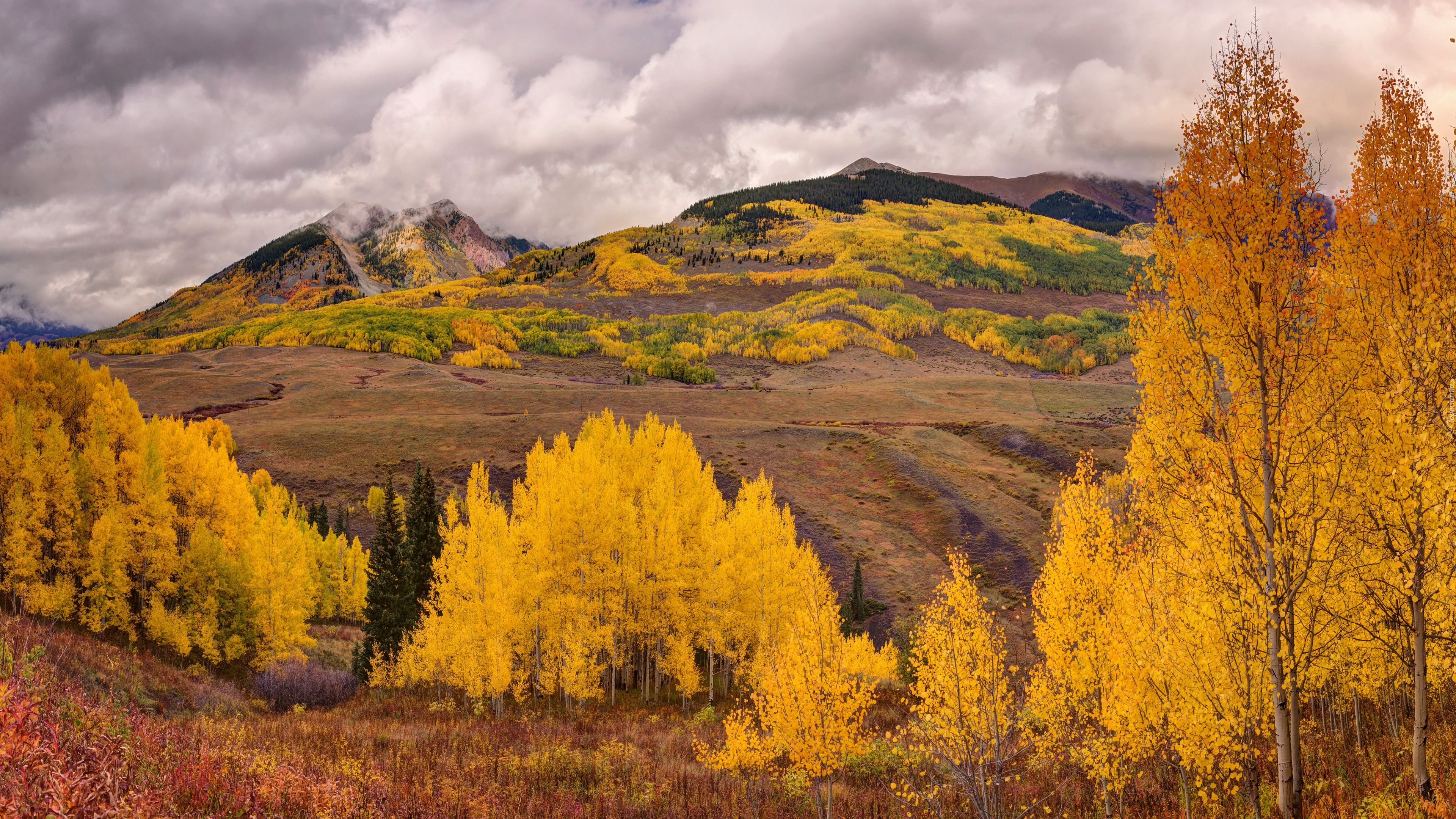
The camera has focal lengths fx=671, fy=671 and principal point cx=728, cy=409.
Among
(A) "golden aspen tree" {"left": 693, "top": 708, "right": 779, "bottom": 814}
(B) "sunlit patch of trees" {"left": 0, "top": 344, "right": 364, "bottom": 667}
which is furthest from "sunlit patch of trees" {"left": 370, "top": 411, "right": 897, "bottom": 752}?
(A) "golden aspen tree" {"left": 693, "top": 708, "right": 779, "bottom": 814}

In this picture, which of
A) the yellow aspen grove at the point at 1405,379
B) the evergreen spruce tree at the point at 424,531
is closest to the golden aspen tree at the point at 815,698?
the yellow aspen grove at the point at 1405,379

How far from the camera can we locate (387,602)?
127ft

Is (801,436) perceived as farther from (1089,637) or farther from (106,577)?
(1089,637)

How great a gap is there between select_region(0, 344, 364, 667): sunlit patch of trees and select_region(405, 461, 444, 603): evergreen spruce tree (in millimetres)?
6383

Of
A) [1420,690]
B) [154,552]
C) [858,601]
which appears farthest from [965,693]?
[858,601]

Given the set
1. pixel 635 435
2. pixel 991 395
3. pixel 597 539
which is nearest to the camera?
pixel 597 539

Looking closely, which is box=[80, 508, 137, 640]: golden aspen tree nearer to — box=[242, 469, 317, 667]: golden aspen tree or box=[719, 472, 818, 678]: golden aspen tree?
box=[242, 469, 317, 667]: golden aspen tree

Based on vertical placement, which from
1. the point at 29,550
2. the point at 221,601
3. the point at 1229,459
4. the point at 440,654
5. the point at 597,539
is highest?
the point at 1229,459

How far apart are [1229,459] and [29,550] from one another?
41023 millimetres

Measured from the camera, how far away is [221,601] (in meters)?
34.3

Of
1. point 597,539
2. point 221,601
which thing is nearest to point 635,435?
point 597,539

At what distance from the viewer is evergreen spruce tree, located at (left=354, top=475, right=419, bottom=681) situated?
38469mm

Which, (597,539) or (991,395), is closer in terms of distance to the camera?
(597,539)

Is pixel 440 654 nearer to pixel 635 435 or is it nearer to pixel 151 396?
pixel 635 435
